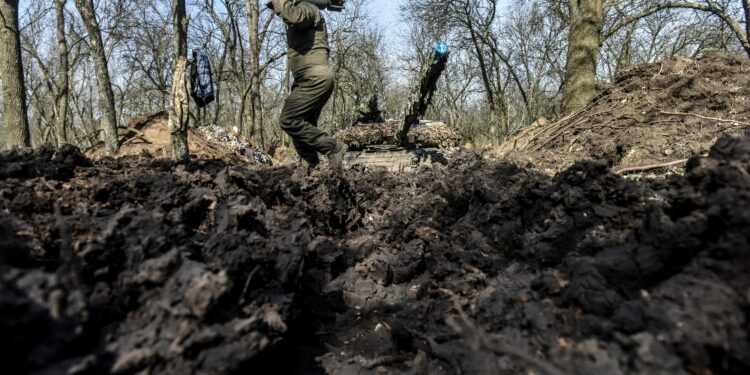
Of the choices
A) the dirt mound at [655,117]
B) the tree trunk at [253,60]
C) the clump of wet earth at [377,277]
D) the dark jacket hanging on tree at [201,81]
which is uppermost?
the tree trunk at [253,60]

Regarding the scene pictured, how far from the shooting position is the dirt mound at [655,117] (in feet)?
16.9

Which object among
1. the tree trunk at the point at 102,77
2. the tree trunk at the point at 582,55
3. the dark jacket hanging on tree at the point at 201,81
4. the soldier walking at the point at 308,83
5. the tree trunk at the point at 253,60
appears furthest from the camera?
the tree trunk at the point at 253,60

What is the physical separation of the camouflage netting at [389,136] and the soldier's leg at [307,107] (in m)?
5.22

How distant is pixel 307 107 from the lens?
4934 millimetres

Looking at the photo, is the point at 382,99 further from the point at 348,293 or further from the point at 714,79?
the point at 348,293

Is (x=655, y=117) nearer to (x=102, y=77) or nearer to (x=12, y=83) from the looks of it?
(x=102, y=77)

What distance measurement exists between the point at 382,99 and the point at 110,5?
2389 cm

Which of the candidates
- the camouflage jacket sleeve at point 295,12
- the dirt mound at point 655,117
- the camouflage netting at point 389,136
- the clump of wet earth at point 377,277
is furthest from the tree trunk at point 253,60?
the clump of wet earth at point 377,277

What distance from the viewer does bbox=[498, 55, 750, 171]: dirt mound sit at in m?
5.16

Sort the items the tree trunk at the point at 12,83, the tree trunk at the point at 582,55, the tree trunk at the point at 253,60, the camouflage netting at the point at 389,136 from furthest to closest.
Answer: the tree trunk at the point at 253,60 → the camouflage netting at the point at 389,136 → the tree trunk at the point at 582,55 → the tree trunk at the point at 12,83

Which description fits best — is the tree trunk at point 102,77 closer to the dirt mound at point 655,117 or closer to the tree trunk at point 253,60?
the dirt mound at point 655,117

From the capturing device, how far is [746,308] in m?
1.07

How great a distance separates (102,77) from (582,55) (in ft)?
34.1

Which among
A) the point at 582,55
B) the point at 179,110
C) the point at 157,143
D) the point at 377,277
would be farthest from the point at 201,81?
the point at 582,55
